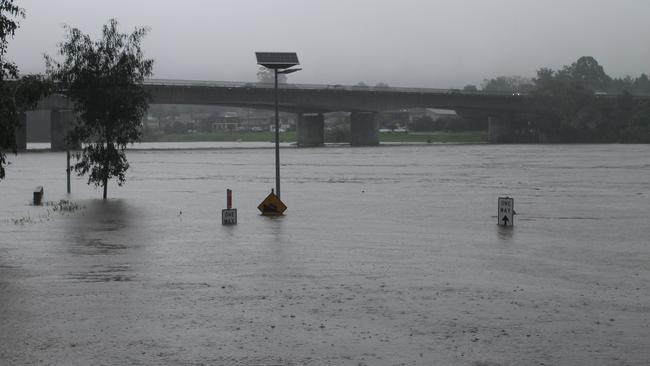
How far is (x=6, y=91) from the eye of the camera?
1689cm

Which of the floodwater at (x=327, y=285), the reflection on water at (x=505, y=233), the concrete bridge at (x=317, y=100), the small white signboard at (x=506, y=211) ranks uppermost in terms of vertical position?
the concrete bridge at (x=317, y=100)

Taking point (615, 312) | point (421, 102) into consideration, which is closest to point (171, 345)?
point (615, 312)

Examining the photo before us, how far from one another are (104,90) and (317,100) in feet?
264

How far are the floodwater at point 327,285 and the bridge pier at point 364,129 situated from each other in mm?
93198

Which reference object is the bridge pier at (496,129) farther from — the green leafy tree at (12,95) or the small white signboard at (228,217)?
the green leafy tree at (12,95)

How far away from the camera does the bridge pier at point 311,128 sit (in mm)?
127750

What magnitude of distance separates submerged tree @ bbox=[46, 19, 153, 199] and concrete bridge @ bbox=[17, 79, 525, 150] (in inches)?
2241

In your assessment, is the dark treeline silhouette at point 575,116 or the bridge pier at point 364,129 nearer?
the bridge pier at point 364,129

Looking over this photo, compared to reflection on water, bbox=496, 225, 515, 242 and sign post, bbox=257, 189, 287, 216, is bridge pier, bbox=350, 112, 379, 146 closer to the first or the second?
sign post, bbox=257, 189, 287, 216

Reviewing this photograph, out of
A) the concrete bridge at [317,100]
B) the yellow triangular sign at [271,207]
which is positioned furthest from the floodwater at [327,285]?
the concrete bridge at [317,100]

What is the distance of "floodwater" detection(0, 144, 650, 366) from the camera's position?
9.57 meters

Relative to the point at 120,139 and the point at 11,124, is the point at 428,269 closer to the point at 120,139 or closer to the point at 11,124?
the point at 11,124

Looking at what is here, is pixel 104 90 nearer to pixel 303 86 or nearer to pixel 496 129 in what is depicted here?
pixel 303 86

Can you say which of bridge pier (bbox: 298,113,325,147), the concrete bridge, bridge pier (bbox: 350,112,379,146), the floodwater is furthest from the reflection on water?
bridge pier (bbox: 298,113,325,147)
